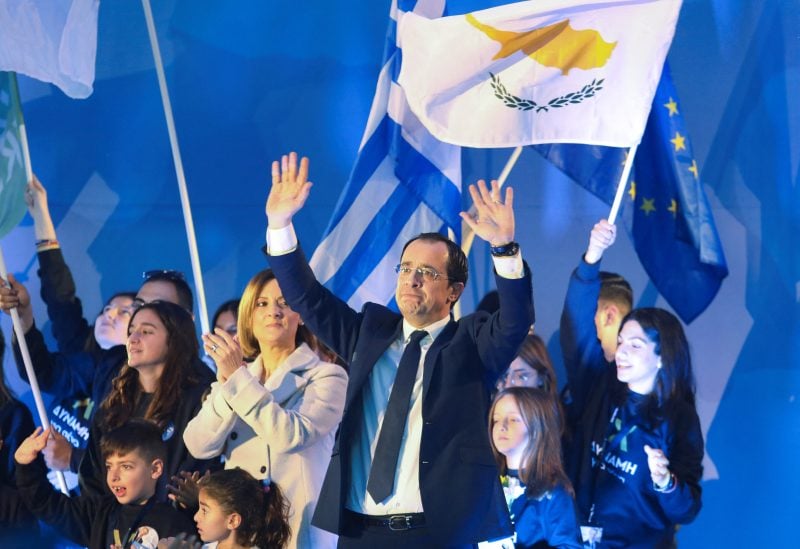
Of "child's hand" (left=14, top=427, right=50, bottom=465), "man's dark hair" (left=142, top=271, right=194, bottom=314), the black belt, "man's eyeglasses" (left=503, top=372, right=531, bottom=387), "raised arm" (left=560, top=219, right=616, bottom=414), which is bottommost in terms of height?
the black belt

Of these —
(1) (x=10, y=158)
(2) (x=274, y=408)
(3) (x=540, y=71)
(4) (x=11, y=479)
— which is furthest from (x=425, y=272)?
(1) (x=10, y=158)

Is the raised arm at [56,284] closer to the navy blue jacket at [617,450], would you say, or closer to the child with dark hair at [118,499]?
the child with dark hair at [118,499]

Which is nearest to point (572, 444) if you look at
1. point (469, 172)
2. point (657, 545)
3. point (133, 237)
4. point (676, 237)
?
point (657, 545)

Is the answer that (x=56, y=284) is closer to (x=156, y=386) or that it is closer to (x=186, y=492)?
(x=156, y=386)

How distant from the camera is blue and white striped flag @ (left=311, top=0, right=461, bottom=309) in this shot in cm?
543

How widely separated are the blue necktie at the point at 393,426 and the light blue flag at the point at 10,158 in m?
2.48

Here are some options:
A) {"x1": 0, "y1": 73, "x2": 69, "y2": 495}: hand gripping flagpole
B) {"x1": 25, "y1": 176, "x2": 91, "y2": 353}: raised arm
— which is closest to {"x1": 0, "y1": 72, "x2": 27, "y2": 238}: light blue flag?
{"x1": 0, "y1": 73, "x2": 69, "y2": 495}: hand gripping flagpole

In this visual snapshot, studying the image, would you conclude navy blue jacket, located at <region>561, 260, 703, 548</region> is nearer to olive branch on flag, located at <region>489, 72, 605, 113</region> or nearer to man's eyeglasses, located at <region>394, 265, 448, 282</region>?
olive branch on flag, located at <region>489, 72, 605, 113</region>

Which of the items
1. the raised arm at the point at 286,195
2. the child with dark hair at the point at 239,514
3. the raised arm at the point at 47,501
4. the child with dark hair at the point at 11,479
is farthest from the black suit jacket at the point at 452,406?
the child with dark hair at the point at 11,479

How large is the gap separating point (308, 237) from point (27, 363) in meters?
2.03

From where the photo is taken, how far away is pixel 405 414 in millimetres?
3412

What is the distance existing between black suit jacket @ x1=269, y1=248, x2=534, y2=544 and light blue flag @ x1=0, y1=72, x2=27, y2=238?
2167 millimetres

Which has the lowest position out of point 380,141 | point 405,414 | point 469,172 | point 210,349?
point 405,414

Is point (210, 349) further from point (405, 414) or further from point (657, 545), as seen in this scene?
point (657, 545)
